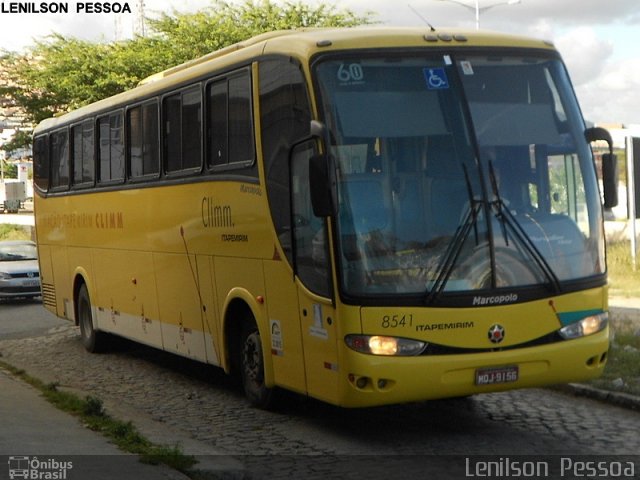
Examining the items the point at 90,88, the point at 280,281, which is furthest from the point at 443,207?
the point at 90,88

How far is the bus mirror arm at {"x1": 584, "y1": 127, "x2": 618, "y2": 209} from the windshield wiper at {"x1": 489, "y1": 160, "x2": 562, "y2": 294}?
1072mm

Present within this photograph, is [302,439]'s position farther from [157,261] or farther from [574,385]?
[157,261]

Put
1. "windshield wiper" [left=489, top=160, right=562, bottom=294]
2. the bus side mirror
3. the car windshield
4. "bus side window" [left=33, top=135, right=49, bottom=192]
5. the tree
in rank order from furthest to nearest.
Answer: the tree < the car windshield < "bus side window" [left=33, top=135, right=49, bottom=192] < the bus side mirror < "windshield wiper" [left=489, top=160, right=562, bottom=294]

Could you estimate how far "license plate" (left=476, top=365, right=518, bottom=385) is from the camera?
9938mm

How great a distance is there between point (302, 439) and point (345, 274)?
1595 millimetres

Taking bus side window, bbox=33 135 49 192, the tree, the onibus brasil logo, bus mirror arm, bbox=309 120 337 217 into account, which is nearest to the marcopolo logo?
bus mirror arm, bbox=309 120 337 217

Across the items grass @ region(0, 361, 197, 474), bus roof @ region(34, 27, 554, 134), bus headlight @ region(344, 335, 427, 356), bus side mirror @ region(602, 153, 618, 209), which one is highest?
bus roof @ region(34, 27, 554, 134)

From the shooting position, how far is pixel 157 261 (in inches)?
587

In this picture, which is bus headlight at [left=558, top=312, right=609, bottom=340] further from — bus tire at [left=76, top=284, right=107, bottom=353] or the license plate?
bus tire at [left=76, top=284, right=107, bottom=353]

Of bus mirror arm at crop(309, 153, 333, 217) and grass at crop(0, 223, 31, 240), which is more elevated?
bus mirror arm at crop(309, 153, 333, 217)

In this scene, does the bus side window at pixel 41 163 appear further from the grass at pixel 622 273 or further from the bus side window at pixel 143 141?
the grass at pixel 622 273

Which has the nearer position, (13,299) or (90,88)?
(13,299)

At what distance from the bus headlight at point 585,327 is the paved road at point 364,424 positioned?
80cm

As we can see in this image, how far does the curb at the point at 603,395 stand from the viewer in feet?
38.0
